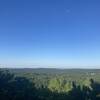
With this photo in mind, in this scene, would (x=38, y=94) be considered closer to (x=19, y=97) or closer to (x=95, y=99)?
(x=19, y=97)

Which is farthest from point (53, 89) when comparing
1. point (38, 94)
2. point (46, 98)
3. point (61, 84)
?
point (46, 98)

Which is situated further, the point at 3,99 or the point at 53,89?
the point at 53,89

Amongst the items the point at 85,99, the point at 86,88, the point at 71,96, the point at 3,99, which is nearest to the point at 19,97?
the point at 3,99

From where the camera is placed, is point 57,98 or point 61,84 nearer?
point 57,98

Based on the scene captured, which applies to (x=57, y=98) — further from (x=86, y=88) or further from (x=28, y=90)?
(x=86, y=88)

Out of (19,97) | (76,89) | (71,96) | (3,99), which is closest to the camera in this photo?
(3,99)

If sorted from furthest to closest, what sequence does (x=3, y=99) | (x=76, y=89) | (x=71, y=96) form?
1. (x=76, y=89)
2. (x=71, y=96)
3. (x=3, y=99)

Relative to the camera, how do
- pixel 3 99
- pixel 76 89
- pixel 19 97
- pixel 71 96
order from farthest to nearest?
1. pixel 76 89
2. pixel 71 96
3. pixel 19 97
4. pixel 3 99

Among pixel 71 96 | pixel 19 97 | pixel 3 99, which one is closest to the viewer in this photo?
pixel 3 99
